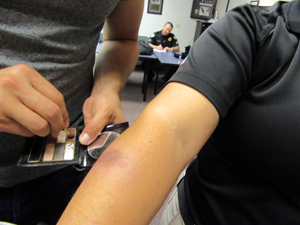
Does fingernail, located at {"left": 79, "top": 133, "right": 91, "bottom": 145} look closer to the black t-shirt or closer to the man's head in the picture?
the black t-shirt

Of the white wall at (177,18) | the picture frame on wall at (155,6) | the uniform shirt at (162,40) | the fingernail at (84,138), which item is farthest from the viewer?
the white wall at (177,18)

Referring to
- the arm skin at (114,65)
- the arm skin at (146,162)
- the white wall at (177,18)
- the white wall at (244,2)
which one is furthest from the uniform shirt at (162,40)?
the arm skin at (146,162)

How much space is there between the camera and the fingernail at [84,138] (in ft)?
1.45

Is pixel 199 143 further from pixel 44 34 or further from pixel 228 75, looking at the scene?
pixel 44 34

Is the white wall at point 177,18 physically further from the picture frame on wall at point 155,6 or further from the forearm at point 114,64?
the forearm at point 114,64

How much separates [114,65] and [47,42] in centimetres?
28

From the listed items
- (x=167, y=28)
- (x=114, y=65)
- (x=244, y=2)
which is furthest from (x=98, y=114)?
(x=244, y=2)

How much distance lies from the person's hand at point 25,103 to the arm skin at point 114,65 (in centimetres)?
12

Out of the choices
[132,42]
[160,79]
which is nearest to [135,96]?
[160,79]

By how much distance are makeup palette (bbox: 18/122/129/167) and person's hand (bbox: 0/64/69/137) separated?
0.16ft

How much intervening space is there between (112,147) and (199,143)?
220 millimetres

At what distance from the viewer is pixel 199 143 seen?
442mm

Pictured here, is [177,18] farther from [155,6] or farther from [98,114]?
[98,114]

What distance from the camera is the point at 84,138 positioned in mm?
446
